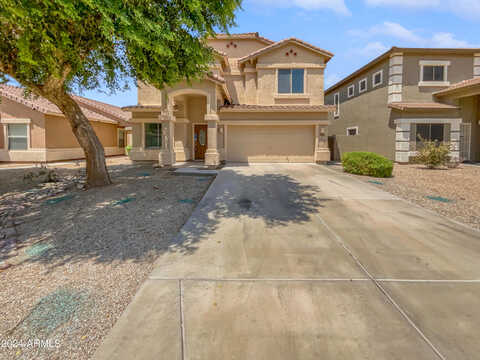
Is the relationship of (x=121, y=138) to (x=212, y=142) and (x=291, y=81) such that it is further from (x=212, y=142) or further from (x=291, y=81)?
(x=291, y=81)

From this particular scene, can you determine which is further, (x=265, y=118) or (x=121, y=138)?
(x=121, y=138)

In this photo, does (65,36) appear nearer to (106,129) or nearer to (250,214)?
(250,214)

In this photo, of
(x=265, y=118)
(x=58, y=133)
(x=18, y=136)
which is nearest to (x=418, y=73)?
(x=265, y=118)

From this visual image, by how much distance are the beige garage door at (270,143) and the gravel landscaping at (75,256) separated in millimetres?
8543

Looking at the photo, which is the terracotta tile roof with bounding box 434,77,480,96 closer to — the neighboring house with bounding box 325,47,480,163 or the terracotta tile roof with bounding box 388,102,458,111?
the neighboring house with bounding box 325,47,480,163

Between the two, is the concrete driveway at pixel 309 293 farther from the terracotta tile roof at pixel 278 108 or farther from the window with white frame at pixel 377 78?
the window with white frame at pixel 377 78

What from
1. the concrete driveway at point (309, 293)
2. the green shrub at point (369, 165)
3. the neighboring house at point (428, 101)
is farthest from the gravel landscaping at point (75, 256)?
the neighboring house at point (428, 101)

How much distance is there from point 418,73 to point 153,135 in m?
17.5

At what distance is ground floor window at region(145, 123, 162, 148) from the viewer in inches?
650

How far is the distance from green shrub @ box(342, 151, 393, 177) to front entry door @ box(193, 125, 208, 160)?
30.1 feet

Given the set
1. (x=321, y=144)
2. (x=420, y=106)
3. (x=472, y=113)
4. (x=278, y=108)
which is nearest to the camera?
(x=420, y=106)

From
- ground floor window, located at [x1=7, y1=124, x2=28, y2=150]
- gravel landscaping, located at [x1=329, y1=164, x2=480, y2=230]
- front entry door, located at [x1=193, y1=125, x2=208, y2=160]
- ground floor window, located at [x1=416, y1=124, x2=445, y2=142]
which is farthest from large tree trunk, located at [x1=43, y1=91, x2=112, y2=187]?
ground floor window, located at [x1=416, y1=124, x2=445, y2=142]

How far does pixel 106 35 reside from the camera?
444 centimetres

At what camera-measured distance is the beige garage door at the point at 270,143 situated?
16438mm
